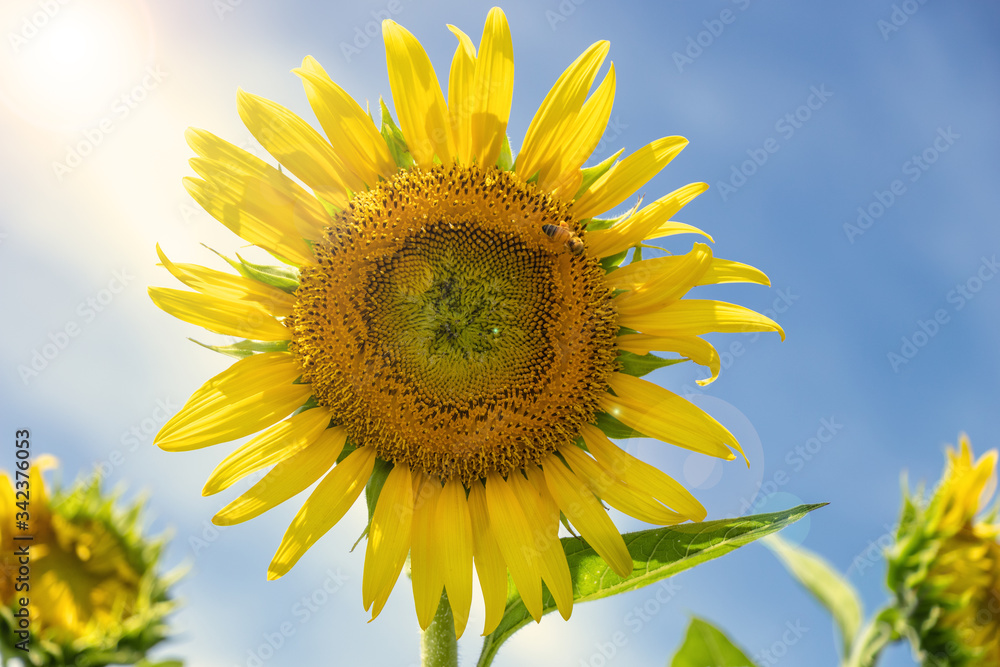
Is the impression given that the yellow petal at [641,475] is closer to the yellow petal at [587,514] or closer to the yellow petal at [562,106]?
the yellow petal at [587,514]

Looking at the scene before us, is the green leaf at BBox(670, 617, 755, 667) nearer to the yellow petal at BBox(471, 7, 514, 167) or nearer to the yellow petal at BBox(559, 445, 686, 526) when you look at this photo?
the yellow petal at BBox(559, 445, 686, 526)

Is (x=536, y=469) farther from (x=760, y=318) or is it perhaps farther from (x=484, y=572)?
(x=760, y=318)

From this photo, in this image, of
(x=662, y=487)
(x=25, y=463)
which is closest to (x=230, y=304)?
(x=25, y=463)

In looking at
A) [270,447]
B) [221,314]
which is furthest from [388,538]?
[221,314]

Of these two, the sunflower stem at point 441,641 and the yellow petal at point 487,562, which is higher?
the yellow petal at point 487,562

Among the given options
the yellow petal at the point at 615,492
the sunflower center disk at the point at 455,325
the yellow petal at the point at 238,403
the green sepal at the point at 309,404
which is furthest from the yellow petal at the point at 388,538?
the yellow petal at the point at 615,492

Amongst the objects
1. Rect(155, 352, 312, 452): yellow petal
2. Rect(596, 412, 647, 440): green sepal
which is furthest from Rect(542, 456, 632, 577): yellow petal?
Rect(155, 352, 312, 452): yellow petal

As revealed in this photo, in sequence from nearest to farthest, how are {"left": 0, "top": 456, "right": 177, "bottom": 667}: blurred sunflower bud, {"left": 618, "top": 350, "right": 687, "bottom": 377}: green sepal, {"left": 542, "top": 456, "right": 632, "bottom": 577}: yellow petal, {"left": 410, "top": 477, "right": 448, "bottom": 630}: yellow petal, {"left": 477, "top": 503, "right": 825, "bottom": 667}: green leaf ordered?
1. {"left": 0, "top": 456, "right": 177, "bottom": 667}: blurred sunflower bud
2. {"left": 477, "top": 503, "right": 825, "bottom": 667}: green leaf
3. {"left": 542, "top": 456, "right": 632, "bottom": 577}: yellow petal
4. {"left": 410, "top": 477, "right": 448, "bottom": 630}: yellow petal
5. {"left": 618, "top": 350, "right": 687, "bottom": 377}: green sepal
